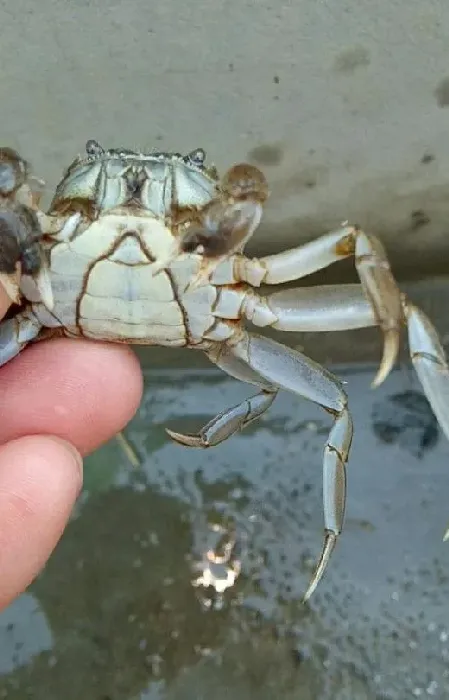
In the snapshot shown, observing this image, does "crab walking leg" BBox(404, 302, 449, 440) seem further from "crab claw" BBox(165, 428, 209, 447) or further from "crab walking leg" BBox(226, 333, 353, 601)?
"crab claw" BBox(165, 428, 209, 447)

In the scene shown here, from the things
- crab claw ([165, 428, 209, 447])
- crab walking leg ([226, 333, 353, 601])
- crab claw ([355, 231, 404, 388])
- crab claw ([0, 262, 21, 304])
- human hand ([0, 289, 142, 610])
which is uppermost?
crab claw ([0, 262, 21, 304])

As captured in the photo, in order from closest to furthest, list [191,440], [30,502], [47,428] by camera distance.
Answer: [30,502], [47,428], [191,440]

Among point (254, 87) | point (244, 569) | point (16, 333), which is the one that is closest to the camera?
point (16, 333)

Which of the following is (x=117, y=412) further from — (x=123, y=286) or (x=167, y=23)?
(x=167, y=23)

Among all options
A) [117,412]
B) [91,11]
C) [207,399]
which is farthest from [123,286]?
[207,399]

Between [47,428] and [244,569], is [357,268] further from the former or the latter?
[244,569]

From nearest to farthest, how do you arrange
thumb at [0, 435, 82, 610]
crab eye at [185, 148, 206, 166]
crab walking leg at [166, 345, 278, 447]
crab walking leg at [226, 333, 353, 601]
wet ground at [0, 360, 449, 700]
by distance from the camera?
thumb at [0, 435, 82, 610], crab eye at [185, 148, 206, 166], crab walking leg at [226, 333, 353, 601], crab walking leg at [166, 345, 278, 447], wet ground at [0, 360, 449, 700]

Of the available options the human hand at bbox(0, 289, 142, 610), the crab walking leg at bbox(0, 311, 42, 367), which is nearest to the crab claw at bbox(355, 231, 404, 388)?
the human hand at bbox(0, 289, 142, 610)

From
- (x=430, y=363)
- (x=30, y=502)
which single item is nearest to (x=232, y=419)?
(x=430, y=363)
